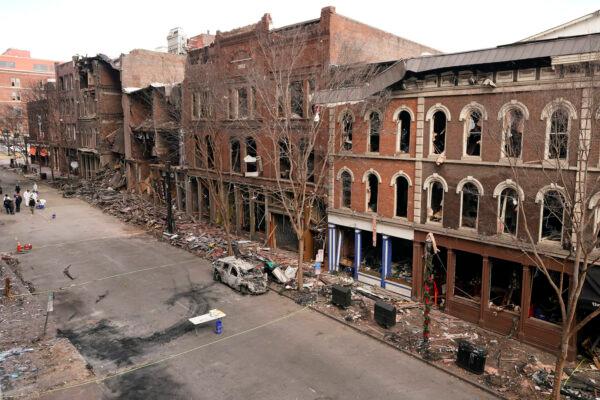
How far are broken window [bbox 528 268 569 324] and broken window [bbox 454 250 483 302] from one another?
2390 mm

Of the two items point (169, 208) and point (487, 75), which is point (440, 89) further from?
point (169, 208)

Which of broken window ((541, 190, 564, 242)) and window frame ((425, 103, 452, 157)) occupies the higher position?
window frame ((425, 103, 452, 157))

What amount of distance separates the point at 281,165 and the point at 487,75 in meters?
14.6

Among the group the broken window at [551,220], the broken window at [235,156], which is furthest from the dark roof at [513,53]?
the broken window at [235,156]

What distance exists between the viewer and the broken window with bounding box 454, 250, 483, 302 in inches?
781

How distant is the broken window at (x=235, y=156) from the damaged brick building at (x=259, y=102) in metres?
0.07

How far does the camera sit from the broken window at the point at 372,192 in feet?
75.3

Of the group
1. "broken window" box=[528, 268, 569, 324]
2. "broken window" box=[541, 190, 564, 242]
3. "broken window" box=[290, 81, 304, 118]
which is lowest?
"broken window" box=[528, 268, 569, 324]

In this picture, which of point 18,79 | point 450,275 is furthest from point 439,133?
point 18,79

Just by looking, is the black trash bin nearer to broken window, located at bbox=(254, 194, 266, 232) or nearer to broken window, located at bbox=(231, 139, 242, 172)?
broken window, located at bbox=(254, 194, 266, 232)

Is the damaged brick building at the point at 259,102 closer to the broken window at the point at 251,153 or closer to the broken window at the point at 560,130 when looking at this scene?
the broken window at the point at 251,153

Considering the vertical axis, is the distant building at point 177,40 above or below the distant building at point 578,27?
above

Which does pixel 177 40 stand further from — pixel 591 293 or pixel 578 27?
pixel 591 293

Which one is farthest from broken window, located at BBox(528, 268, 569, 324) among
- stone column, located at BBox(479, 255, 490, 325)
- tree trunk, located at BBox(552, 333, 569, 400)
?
tree trunk, located at BBox(552, 333, 569, 400)
